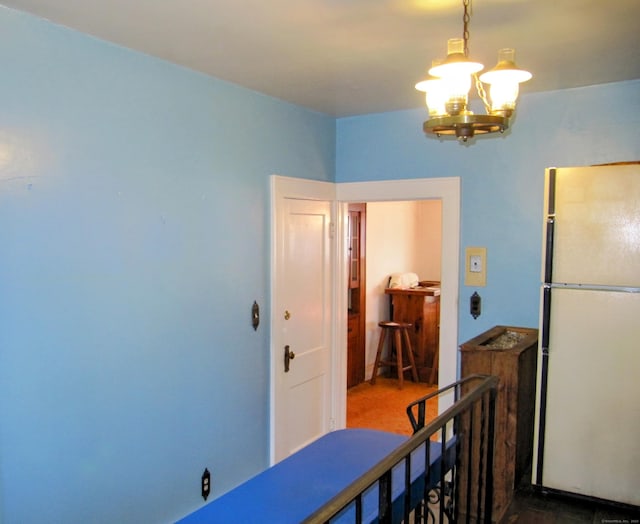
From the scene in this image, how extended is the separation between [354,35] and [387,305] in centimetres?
442

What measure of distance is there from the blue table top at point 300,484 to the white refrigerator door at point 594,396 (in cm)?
89

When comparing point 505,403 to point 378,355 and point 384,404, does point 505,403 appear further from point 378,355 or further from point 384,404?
point 378,355

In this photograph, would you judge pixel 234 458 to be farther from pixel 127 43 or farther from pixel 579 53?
pixel 579 53

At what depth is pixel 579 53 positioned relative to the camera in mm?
2686

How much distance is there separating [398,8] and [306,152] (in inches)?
73.7

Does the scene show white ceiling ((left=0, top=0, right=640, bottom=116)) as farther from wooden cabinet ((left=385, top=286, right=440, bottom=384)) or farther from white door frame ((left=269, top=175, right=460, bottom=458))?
wooden cabinet ((left=385, top=286, right=440, bottom=384))

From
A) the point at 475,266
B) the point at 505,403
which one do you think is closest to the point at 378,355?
the point at 475,266

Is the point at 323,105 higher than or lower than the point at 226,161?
higher

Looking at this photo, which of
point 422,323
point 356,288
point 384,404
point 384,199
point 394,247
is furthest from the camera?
point 394,247

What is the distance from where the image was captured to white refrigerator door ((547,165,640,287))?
279cm

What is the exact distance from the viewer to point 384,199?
4.12m

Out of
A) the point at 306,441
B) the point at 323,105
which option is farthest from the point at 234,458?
the point at 323,105

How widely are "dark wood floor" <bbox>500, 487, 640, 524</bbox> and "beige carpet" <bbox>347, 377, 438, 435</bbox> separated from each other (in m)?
1.74

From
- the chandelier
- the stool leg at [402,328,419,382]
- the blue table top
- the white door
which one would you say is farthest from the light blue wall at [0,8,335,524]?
the stool leg at [402,328,419,382]
